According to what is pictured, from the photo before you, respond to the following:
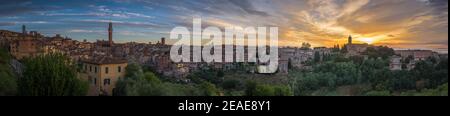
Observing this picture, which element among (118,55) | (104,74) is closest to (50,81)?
(104,74)

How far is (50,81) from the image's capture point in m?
7.46

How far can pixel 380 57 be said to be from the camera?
14.9 m

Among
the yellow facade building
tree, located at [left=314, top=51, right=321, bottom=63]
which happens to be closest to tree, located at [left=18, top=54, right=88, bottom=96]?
the yellow facade building

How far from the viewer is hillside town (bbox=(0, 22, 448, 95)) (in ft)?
29.6

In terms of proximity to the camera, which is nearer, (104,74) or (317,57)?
(104,74)

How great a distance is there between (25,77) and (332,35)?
29.1 feet

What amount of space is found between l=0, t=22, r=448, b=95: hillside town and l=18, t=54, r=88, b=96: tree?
0.95 meters

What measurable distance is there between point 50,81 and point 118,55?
4.19m

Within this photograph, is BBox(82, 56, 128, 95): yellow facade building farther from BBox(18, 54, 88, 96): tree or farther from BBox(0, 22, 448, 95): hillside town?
BBox(18, 54, 88, 96): tree

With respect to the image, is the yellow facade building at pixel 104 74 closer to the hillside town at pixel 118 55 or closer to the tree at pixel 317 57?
the hillside town at pixel 118 55

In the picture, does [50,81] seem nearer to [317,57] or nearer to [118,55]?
[118,55]

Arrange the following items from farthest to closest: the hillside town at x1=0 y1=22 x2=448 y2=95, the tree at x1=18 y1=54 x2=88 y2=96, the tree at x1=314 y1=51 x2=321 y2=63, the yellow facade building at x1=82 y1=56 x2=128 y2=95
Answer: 1. the tree at x1=314 y1=51 x2=321 y2=63
2. the hillside town at x1=0 y1=22 x2=448 y2=95
3. the yellow facade building at x1=82 y1=56 x2=128 y2=95
4. the tree at x1=18 y1=54 x2=88 y2=96
